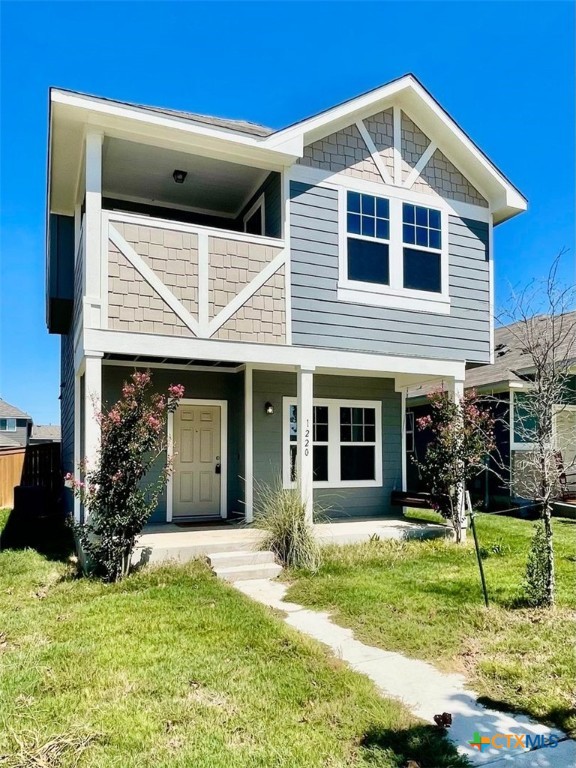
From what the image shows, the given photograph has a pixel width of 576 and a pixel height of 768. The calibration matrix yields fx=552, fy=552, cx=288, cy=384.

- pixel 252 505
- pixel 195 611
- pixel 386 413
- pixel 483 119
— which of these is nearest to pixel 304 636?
pixel 195 611

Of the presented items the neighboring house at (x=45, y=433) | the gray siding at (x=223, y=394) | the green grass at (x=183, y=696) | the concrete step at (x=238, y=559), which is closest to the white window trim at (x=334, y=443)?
the gray siding at (x=223, y=394)

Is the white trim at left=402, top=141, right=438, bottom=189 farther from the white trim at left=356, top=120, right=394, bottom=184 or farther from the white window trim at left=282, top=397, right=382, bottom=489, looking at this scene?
the white window trim at left=282, top=397, right=382, bottom=489

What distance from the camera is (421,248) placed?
9.47 metres

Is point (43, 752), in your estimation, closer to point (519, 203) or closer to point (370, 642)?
point (370, 642)

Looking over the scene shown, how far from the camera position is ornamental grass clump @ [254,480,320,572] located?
7242 mm

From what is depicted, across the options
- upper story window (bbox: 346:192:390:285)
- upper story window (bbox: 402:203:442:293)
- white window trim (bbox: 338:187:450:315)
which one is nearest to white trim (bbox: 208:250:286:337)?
white window trim (bbox: 338:187:450:315)

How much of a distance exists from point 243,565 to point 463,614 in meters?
2.90

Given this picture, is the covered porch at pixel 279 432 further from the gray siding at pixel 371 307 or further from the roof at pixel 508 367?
the roof at pixel 508 367

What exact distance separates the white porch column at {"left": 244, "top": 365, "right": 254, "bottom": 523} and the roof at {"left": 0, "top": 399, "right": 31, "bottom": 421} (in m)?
37.3

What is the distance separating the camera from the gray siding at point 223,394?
9420 mm

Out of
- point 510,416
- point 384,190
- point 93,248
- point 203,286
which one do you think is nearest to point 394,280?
point 384,190

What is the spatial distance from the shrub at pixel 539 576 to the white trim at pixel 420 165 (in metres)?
6.34

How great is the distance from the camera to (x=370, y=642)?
4.72 metres

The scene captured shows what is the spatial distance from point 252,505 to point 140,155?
578cm
